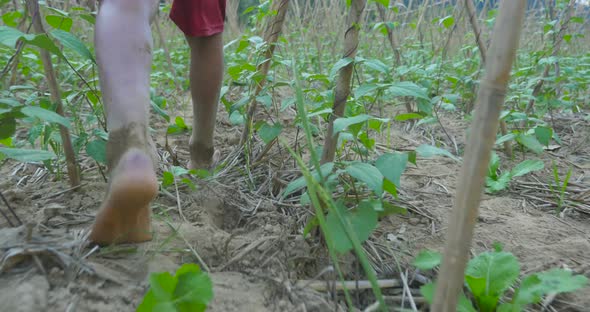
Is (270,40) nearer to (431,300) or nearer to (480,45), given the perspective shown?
(480,45)

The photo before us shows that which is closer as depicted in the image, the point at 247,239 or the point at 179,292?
the point at 179,292

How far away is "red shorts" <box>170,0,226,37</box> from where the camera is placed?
51.4 inches

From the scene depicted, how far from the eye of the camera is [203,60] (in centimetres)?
137

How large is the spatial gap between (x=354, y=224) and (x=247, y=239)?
0.29 meters

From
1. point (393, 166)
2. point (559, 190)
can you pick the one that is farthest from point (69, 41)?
point (559, 190)

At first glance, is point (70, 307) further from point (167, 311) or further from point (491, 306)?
point (491, 306)

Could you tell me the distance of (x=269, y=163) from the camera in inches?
58.1

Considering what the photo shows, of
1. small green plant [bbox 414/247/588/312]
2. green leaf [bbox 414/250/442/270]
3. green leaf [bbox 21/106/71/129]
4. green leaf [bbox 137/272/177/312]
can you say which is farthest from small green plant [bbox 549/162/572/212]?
green leaf [bbox 21/106/71/129]

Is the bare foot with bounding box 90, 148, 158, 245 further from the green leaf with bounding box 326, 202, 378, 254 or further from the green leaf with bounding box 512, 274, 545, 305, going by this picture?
the green leaf with bounding box 512, 274, 545, 305

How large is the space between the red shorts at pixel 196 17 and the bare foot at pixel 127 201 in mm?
641

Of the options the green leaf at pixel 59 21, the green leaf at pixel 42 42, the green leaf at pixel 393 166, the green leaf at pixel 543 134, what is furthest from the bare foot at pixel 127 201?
the green leaf at pixel 543 134

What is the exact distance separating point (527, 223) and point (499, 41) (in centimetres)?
88

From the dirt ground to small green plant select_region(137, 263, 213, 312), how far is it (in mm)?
71

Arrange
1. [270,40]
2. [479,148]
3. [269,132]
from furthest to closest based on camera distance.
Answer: [270,40]
[269,132]
[479,148]
